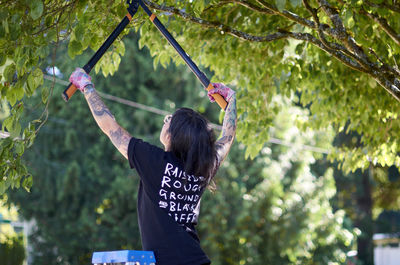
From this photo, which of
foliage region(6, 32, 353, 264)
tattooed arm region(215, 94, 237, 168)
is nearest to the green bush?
foliage region(6, 32, 353, 264)

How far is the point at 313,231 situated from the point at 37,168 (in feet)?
21.8

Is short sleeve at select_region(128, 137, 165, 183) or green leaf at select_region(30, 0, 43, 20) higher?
green leaf at select_region(30, 0, 43, 20)

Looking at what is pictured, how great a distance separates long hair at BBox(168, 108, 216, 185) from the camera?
2.87 metres

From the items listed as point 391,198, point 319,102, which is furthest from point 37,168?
point 391,198

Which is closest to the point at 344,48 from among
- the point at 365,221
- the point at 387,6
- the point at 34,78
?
the point at 387,6

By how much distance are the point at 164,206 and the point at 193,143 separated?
1.18 feet

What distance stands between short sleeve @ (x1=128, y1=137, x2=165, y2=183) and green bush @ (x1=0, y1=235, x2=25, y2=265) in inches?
375

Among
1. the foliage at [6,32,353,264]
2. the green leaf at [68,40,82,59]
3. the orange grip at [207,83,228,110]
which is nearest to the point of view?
the green leaf at [68,40,82,59]

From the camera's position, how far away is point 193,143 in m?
2.90

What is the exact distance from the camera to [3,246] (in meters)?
11.7

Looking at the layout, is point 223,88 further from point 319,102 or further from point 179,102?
point 179,102

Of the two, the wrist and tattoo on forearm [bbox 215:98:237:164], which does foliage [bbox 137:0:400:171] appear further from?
the wrist

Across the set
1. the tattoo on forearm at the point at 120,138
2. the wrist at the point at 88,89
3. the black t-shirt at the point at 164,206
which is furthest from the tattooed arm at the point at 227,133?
the wrist at the point at 88,89

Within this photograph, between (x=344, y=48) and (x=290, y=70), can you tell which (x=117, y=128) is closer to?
(x=344, y=48)
